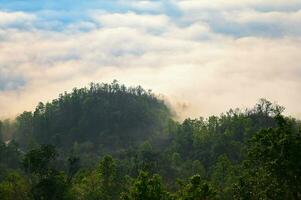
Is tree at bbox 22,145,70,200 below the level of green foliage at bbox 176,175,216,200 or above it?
above

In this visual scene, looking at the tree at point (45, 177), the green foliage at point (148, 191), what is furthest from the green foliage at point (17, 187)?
the green foliage at point (148, 191)

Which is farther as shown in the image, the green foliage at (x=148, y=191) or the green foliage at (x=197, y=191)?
the green foliage at (x=148, y=191)

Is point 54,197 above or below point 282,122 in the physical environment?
below

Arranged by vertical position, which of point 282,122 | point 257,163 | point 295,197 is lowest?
point 295,197

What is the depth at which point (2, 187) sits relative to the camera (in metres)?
105

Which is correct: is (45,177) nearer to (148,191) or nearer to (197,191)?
(148,191)

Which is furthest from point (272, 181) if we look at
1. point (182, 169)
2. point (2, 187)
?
point (182, 169)

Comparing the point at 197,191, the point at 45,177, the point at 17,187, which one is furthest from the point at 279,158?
the point at 17,187

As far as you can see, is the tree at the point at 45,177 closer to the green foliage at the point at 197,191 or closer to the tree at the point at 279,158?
the green foliage at the point at 197,191

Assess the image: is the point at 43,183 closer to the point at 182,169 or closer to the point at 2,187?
the point at 2,187

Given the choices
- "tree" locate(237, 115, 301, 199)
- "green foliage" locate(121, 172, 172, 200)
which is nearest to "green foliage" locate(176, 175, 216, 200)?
"green foliage" locate(121, 172, 172, 200)

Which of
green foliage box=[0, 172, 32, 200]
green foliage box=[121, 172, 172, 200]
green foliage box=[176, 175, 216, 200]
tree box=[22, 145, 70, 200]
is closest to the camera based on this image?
green foliage box=[176, 175, 216, 200]

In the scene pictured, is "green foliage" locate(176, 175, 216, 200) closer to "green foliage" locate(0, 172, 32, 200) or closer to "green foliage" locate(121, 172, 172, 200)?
"green foliage" locate(121, 172, 172, 200)

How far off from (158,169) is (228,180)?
184 ft
